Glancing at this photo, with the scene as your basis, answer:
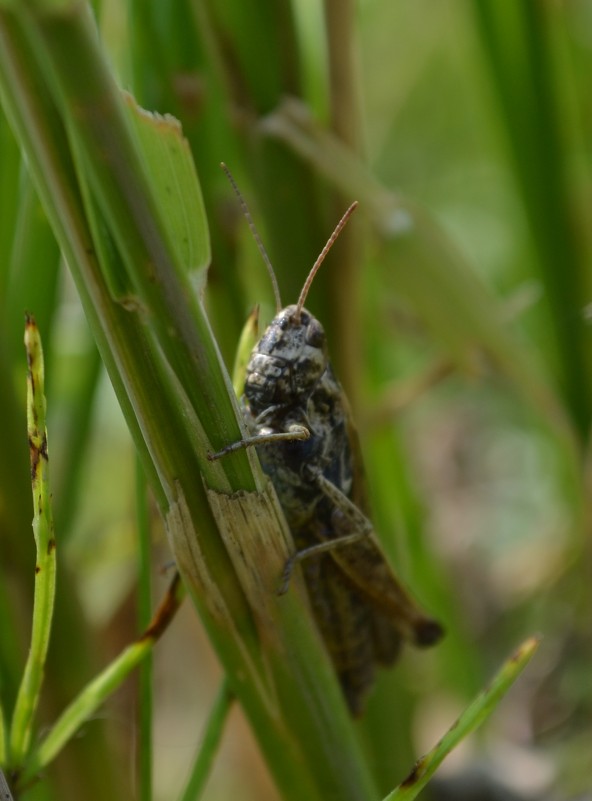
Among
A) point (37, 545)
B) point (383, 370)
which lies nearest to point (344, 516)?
point (37, 545)

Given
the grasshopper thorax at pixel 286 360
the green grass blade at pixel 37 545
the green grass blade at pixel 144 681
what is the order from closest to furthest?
1. the green grass blade at pixel 37 545
2. the green grass blade at pixel 144 681
3. the grasshopper thorax at pixel 286 360

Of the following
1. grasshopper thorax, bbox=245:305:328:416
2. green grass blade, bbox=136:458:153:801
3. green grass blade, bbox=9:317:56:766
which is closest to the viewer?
green grass blade, bbox=9:317:56:766

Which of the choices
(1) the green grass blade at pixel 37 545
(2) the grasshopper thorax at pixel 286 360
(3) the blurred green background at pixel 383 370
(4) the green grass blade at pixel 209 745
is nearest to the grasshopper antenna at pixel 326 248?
(2) the grasshopper thorax at pixel 286 360

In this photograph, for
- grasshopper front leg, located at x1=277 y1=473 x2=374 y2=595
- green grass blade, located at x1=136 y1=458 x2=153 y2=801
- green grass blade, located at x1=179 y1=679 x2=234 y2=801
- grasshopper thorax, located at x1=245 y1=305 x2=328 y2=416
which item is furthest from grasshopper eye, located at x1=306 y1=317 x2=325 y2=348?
green grass blade, located at x1=179 y1=679 x2=234 y2=801

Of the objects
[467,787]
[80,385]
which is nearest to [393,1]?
[80,385]

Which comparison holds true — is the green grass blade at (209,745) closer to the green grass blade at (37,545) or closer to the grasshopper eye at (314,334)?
the green grass blade at (37,545)

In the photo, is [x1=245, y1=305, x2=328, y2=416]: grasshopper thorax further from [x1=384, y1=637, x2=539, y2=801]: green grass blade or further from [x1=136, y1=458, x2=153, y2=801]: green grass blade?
[x1=384, y1=637, x2=539, y2=801]: green grass blade

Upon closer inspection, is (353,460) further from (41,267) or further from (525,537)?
(525,537)
